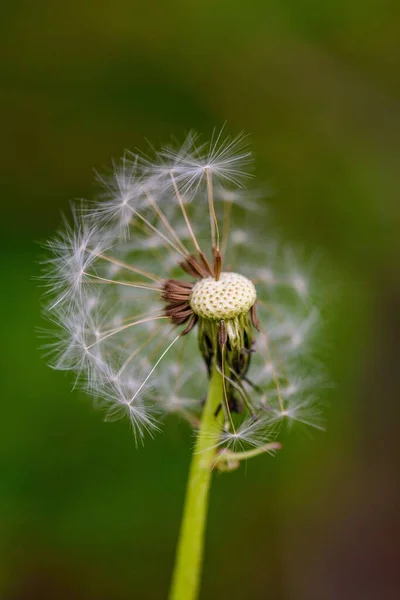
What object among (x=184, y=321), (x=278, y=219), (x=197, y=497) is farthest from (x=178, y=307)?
(x=278, y=219)

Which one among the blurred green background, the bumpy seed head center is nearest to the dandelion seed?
the bumpy seed head center

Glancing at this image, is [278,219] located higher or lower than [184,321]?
higher

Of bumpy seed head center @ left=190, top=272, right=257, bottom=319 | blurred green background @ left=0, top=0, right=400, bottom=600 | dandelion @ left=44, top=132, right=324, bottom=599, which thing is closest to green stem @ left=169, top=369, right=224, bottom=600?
dandelion @ left=44, top=132, right=324, bottom=599

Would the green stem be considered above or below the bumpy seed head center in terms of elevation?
below

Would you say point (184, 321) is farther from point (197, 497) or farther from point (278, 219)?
point (278, 219)

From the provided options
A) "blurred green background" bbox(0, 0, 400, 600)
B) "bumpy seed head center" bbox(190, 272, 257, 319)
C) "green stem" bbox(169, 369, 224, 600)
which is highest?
"blurred green background" bbox(0, 0, 400, 600)

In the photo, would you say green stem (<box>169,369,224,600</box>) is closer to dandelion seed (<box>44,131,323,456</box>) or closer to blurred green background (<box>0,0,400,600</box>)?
dandelion seed (<box>44,131,323,456</box>)

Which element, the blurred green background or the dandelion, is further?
the blurred green background
